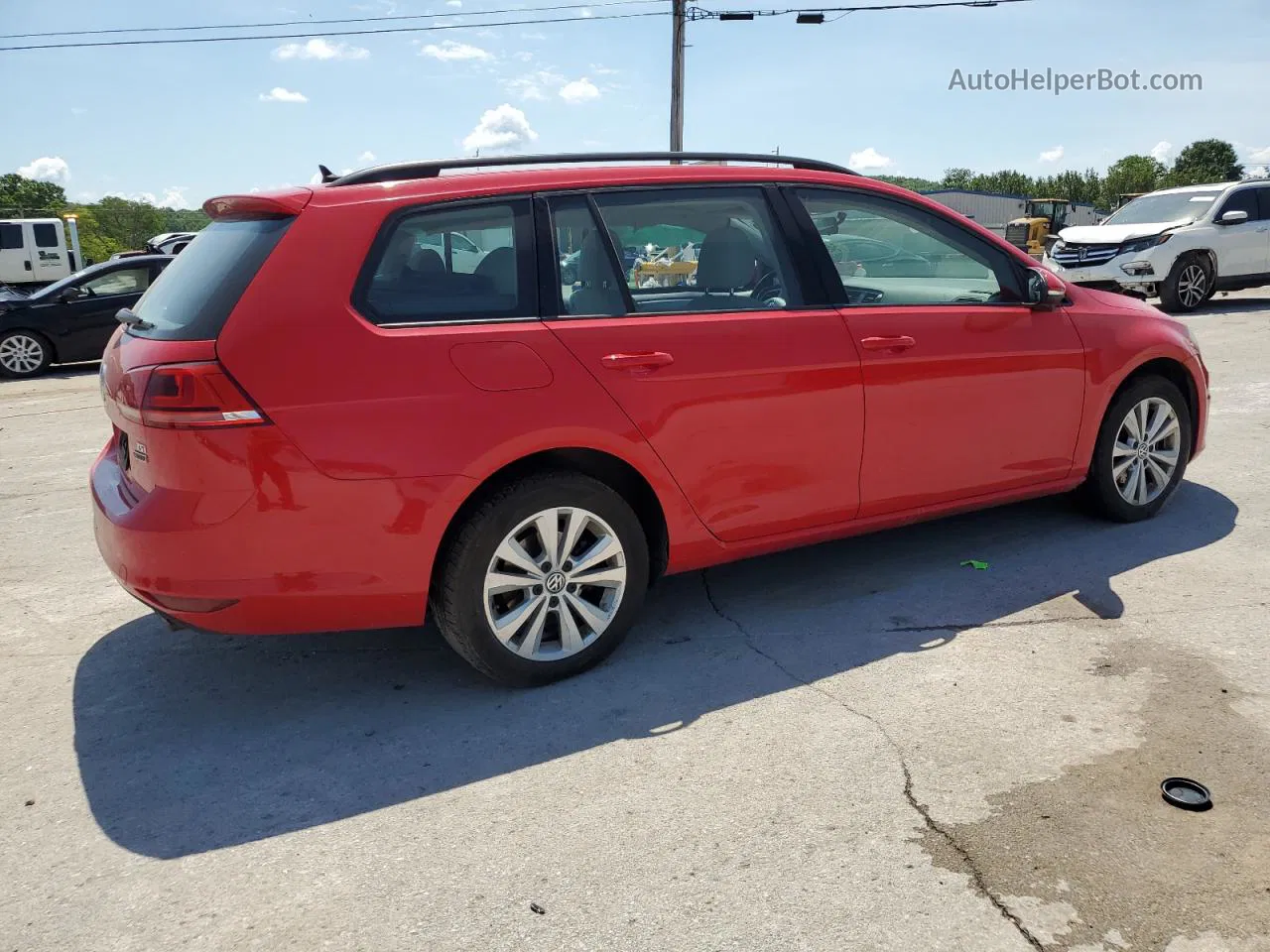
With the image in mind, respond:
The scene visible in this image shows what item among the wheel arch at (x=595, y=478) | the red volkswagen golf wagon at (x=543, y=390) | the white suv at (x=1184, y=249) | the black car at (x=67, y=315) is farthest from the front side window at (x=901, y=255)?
the white suv at (x=1184, y=249)

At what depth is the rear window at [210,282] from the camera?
3.28 meters

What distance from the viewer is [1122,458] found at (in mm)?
5262

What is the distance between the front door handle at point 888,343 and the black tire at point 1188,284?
41.7 ft

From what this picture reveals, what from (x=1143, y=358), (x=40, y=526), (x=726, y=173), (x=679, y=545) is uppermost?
(x=726, y=173)

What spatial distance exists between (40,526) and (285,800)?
3652 mm

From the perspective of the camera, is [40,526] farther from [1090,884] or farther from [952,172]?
[952,172]

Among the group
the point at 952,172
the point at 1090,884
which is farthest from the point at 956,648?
the point at 952,172

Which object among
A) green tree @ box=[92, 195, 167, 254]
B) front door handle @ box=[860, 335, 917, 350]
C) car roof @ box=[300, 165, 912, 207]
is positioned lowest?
green tree @ box=[92, 195, 167, 254]

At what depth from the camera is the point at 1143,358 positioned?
5152 mm

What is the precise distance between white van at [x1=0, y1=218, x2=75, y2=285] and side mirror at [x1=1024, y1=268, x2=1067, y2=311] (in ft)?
90.5

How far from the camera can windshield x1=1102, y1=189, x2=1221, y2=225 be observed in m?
15.9

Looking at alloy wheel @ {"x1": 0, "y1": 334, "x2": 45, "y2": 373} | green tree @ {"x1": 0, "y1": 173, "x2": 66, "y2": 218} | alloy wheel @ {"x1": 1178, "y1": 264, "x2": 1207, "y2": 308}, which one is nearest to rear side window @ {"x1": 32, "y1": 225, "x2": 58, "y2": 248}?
alloy wheel @ {"x1": 0, "y1": 334, "x2": 45, "y2": 373}

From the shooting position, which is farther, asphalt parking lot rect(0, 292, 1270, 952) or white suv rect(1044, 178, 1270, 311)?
white suv rect(1044, 178, 1270, 311)

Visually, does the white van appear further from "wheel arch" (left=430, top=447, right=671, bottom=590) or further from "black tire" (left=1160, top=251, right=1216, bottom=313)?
"wheel arch" (left=430, top=447, right=671, bottom=590)
